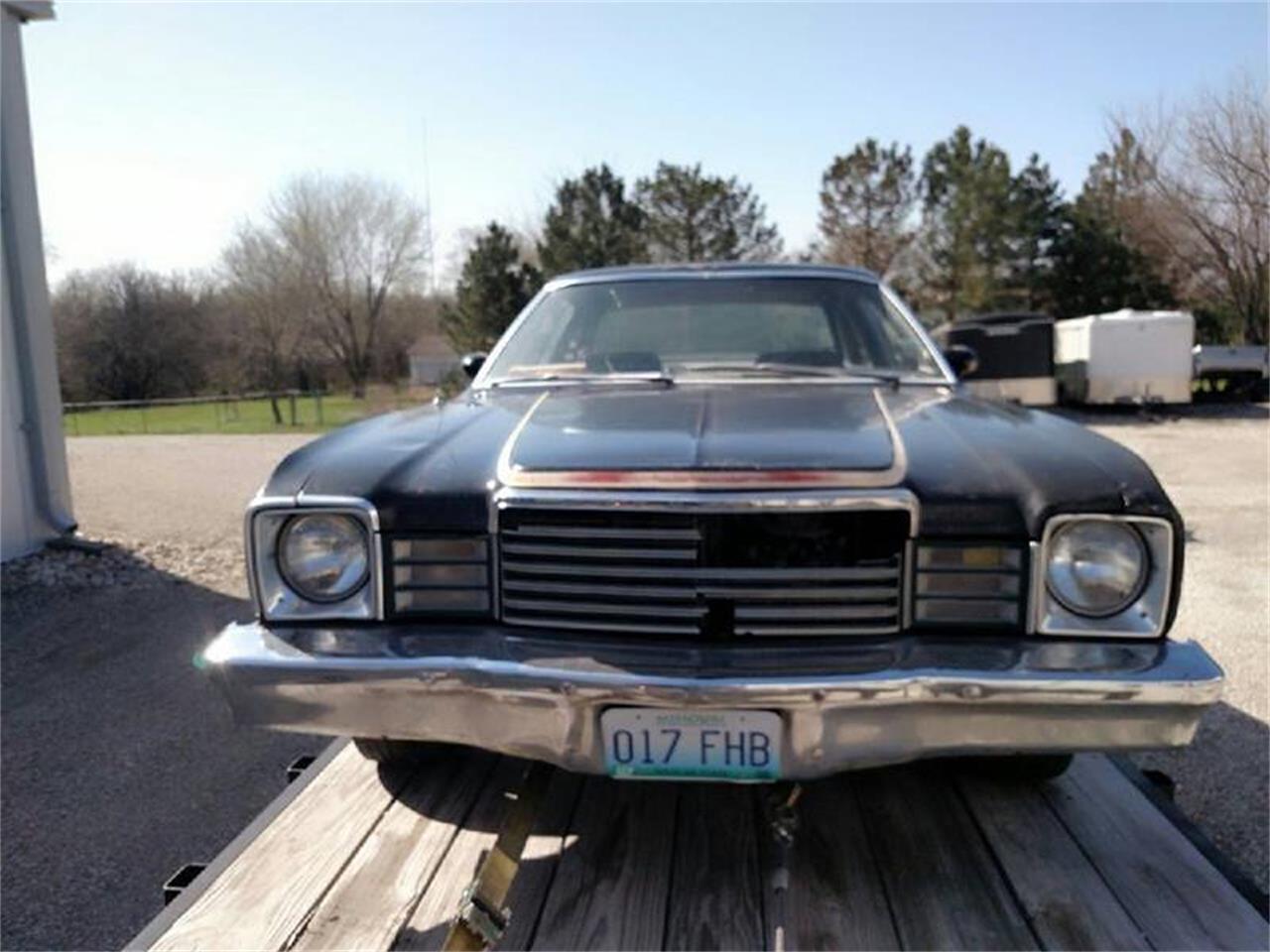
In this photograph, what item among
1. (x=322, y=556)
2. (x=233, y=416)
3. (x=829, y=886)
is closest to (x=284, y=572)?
(x=322, y=556)

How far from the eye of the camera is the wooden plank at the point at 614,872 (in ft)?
6.67

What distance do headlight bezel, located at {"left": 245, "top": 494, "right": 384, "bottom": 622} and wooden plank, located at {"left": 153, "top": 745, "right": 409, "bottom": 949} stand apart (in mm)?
594

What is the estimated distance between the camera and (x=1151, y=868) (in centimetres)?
222

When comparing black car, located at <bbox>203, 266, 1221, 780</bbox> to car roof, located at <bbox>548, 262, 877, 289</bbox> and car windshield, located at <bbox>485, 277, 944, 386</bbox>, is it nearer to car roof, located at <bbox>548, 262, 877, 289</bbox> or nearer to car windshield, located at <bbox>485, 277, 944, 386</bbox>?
car windshield, located at <bbox>485, 277, 944, 386</bbox>

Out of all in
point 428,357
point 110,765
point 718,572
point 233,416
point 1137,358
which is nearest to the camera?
point 718,572

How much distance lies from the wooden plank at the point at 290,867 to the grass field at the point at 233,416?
18.9 m

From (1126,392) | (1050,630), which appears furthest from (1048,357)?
(1050,630)

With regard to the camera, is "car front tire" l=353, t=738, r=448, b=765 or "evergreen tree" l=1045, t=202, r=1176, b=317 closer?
"car front tire" l=353, t=738, r=448, b=765

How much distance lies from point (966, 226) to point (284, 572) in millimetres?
29396

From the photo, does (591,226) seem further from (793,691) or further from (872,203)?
(793,691)

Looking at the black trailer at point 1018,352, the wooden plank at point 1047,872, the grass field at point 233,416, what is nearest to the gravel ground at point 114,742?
the wooden plank at point 1047,872

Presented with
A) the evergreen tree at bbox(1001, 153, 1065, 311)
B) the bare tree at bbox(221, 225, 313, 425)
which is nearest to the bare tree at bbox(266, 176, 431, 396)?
the bare tree at bbox(221, 225, 313, 425)

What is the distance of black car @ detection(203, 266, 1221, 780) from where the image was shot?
196 cm

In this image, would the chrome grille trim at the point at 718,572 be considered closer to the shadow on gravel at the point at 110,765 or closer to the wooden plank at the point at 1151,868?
the wooden plank at the point at 1151,868
